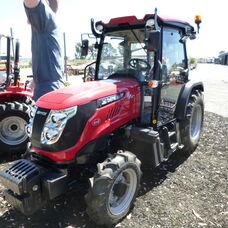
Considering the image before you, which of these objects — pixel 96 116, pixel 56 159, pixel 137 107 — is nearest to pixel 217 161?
pixel 137 107

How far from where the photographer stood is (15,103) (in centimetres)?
450

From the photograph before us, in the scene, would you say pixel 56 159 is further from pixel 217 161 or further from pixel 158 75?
pixel 217 161

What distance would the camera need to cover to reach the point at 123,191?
3.00 m

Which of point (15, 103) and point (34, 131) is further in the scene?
point (15, 103)

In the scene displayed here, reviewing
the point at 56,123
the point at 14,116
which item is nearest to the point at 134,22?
the point at 56,123

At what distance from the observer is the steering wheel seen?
11.5 ft

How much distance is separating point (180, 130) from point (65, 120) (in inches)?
88.4

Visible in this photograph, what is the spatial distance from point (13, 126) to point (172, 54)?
295 centimetres

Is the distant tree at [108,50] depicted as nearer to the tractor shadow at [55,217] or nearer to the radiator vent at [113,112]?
the radiator vent at [113,112]

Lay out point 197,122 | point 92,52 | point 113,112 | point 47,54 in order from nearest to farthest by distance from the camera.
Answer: point 113,112 → point 47,54 → point 92,52 → point 197,122

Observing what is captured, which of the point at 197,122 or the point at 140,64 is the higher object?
the point at 140,64

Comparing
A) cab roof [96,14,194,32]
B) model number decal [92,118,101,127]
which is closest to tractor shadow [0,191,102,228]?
model number decal [92,118,101,127]

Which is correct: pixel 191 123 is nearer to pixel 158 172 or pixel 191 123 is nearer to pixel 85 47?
pixel 158 172

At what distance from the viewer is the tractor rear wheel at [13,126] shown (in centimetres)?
442
